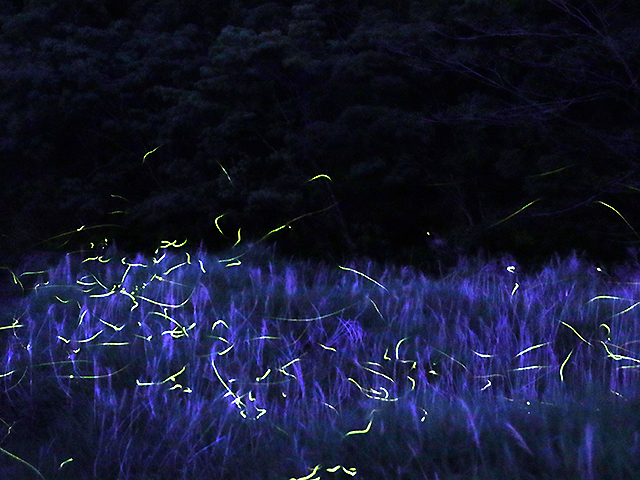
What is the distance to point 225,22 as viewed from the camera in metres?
18.3

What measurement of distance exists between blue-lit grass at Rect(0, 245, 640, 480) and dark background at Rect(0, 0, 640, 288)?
21.2 feet

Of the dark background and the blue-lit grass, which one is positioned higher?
the blue-lit grass

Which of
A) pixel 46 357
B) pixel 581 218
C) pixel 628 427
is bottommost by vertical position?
pixel 581 218

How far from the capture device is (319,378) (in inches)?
186

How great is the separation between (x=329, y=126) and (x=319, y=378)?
1121 cm

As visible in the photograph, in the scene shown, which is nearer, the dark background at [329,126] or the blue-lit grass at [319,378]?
the blue-lit grass at [319,378]

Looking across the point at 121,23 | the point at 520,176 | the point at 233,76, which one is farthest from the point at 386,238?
the point at 121,23

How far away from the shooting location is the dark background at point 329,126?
13.1 meters

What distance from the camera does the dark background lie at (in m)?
13.1

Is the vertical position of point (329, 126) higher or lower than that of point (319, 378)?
lower

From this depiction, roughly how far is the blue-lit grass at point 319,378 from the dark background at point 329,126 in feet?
21.2

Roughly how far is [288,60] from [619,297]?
1030 cm

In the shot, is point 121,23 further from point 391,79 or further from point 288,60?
point 391,79

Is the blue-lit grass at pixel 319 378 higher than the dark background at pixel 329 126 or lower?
higher
